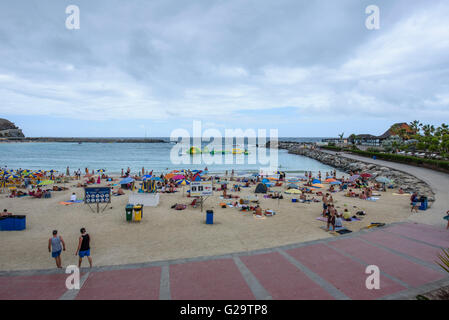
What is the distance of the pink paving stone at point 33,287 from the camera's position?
5973mm

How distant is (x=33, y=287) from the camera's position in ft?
21.0

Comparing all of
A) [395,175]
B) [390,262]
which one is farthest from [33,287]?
[395,175]

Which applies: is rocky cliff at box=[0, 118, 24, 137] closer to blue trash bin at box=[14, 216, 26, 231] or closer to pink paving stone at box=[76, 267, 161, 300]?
blue trash bin at box=[14, 216, 26, 231]

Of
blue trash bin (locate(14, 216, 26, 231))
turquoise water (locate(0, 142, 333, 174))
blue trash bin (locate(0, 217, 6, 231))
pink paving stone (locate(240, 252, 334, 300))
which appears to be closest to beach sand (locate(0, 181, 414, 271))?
blue trash bin (locate(14, 216, 26, 231))

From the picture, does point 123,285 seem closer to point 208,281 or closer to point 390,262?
point 208,281

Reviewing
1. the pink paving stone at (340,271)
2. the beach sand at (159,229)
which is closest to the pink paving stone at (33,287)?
the beach sand at (159,229)

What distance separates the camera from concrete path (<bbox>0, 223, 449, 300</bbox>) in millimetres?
6109

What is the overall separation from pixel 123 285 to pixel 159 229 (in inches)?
216

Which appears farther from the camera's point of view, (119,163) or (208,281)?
(119,163)

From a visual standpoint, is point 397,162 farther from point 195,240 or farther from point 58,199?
point 58,199

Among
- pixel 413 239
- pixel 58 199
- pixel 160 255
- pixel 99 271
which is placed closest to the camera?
pixel 99 271
